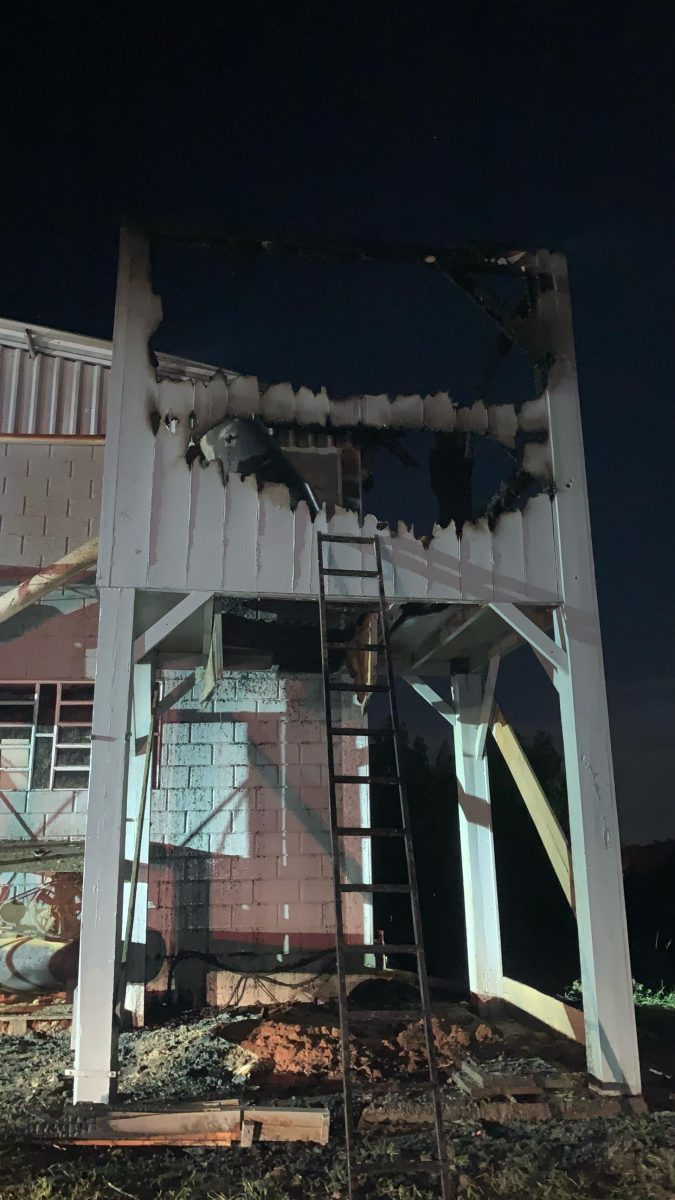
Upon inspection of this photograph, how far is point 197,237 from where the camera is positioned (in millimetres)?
7020

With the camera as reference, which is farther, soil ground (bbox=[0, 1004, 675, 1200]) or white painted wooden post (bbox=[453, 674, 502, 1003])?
white painted wooden post (bbox=[453, 674, 502, 1003])

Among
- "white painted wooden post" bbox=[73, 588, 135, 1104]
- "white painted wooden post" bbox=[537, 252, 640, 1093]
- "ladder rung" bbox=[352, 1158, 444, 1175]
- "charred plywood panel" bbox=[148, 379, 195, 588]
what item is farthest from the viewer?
"charred plywood panel" bbox=[148, 379, 195, 588]

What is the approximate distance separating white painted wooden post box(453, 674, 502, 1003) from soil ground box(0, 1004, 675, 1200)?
1064 millimetres

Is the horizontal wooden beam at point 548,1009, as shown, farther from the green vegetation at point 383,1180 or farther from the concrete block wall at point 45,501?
the concrete block wall at point 45,501

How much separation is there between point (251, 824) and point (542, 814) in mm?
3685

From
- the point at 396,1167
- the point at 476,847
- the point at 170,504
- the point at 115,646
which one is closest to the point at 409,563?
the point at 170,504

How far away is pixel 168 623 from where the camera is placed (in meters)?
6.27

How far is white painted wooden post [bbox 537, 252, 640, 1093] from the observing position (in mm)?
5895

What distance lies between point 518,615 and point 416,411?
1958 mm

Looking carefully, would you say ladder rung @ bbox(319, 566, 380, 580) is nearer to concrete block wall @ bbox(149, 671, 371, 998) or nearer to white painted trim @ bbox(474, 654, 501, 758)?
white painted trim @ bbox(474, 654, 501, 758)

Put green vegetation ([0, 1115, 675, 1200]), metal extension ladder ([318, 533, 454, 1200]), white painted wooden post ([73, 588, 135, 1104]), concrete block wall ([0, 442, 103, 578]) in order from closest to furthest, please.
A: metal extension ladder ([318, 533, 454, 1200])
green vegetation ([0, 1115, 675, 1200])
white painted wooden post ([73, 588, 135, 1104])
concrete block wall ([0, 442, 103, 578])

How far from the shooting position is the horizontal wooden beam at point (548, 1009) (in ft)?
23.0

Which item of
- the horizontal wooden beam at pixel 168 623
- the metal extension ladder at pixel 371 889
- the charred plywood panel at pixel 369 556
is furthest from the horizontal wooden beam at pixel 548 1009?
the horizontal wooden beam at pixel 168 623

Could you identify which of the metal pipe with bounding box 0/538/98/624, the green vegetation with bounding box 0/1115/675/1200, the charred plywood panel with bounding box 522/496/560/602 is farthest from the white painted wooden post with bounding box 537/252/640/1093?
the metal pipe with bounding box 0/538/98/624
